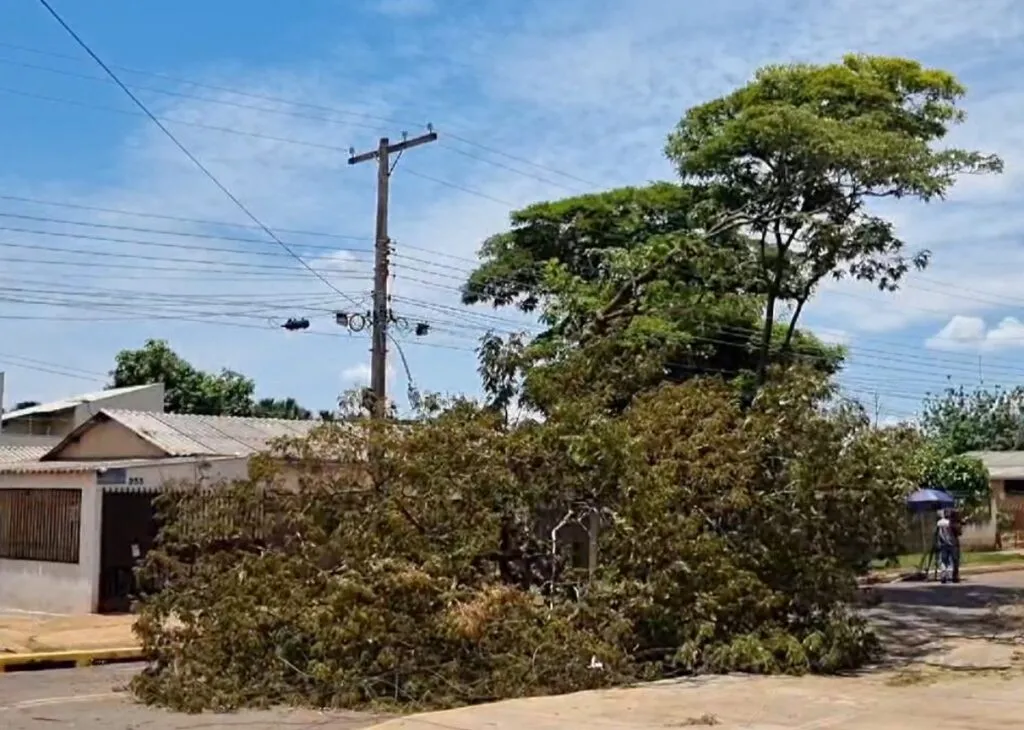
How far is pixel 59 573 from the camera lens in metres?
23.1

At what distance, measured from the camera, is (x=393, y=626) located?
14.0 m

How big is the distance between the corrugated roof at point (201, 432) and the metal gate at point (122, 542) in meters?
2.89

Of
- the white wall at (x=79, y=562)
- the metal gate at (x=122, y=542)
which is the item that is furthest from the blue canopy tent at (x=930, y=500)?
the metal gate at (x=122, y=542)

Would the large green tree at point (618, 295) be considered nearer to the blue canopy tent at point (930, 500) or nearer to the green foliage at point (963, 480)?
the blue canopy tent at point (930, 500)

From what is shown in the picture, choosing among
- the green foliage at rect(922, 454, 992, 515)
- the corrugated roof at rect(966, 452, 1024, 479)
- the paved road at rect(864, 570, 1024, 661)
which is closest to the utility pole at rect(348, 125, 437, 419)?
the paved road at rect(864, 570, 1024, 661)

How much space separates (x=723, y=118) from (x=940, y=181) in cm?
416

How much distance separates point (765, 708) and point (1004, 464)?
148 feet

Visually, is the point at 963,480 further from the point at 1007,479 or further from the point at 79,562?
the point at 79,562

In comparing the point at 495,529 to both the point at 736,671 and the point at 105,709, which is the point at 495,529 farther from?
the point at 105,709

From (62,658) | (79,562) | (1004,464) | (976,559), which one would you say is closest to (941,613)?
(62,658)

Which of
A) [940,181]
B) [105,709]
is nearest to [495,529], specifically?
[105,709]

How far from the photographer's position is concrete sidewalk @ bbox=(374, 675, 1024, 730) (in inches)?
465

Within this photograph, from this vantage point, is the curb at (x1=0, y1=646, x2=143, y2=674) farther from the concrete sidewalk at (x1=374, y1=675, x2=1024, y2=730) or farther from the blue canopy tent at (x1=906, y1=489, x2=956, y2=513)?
the blue canopy tent at (x1=906, y1=489, x2=956, y2=513)

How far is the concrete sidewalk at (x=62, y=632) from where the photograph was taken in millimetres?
18219
